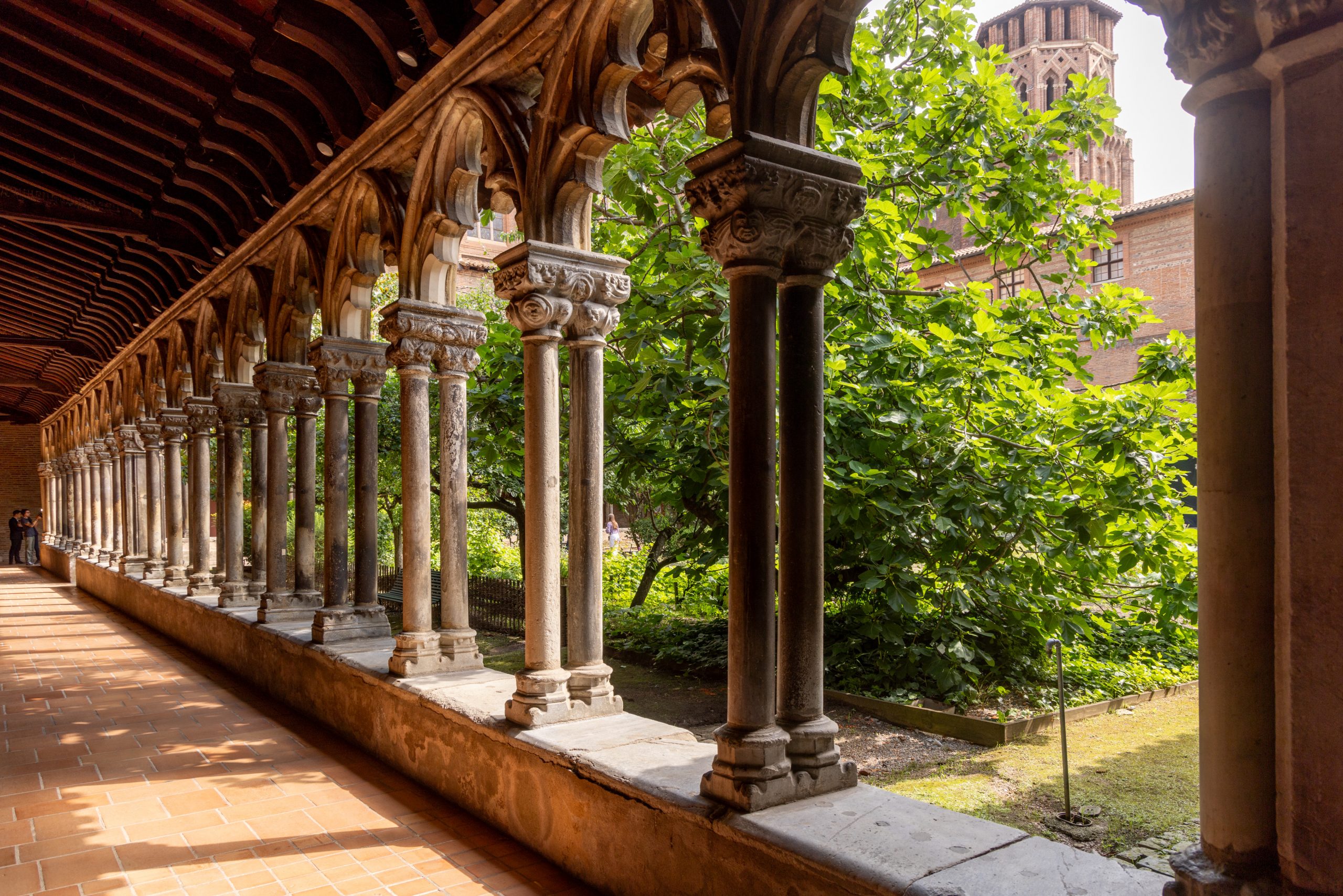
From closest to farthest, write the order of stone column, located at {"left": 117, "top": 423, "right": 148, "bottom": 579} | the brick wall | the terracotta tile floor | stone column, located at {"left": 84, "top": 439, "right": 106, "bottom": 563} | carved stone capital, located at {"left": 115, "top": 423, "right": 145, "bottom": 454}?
the terracotta tile floor → stone column, located at {"left": 117, "top": 423, "right": 148, "bottom": 579} → carved stone capital, located at {"left": 115, "top": 423, "right": 145, "bottom": 454} → stone column, located at {"left": 84, "top": 439, "right": 106, "bottom": 563} → the brick wall

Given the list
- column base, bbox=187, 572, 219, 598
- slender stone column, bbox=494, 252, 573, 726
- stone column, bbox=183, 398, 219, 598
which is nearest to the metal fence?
column base, bbox=187, 572, 219, 598

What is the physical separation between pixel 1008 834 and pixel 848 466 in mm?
3292

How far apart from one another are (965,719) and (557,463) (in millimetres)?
3239

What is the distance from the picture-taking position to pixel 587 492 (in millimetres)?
3688

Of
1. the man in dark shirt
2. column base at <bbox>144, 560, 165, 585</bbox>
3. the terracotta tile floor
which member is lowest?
the man in dark shirt

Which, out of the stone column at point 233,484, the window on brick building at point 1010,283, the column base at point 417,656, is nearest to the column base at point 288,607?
the stone column at point 233,484

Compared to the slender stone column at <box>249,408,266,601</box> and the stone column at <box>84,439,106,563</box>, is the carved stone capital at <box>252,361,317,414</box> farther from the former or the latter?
the stone column at <box>84,439,106,563</box>

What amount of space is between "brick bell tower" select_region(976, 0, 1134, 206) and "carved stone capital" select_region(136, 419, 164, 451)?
32.6 metres

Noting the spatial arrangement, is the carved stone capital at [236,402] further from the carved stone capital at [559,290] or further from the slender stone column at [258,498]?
the carved stone capital at [559,290]

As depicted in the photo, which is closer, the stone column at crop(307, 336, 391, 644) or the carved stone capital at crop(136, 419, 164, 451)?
the stone column at crop(307, 336, 391, 644)

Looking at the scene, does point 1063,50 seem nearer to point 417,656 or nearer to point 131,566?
point 131,566

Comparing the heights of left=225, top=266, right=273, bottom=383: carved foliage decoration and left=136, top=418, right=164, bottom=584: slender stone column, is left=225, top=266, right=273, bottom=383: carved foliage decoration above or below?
above

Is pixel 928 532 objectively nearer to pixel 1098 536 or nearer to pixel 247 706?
pixel 1098 536

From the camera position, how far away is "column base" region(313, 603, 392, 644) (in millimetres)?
5512
